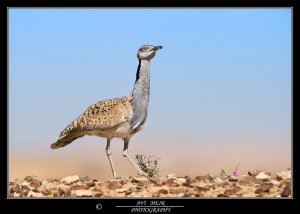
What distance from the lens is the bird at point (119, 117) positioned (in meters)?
11.2

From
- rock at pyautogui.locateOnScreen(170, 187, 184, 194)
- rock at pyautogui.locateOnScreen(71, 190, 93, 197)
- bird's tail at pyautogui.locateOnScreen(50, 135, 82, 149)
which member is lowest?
rock at pyautogui.locateOnScreen(71, 190, 93, 197)

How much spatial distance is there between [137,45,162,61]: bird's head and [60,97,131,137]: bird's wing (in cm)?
81

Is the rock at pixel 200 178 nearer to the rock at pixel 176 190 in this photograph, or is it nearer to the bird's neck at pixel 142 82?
the rock at pixel 176 190

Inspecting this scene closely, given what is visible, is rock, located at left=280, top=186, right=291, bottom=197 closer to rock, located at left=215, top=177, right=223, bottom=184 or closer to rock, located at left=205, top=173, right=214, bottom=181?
rock, located at left=215, top=177, right=223, bottom=184

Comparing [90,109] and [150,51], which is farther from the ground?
[150,51]

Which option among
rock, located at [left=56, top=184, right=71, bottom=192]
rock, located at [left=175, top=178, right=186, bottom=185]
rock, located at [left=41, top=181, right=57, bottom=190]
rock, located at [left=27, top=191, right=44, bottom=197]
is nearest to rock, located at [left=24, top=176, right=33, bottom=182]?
rock, located at [left=41, top=181, right=57, bottom=190]

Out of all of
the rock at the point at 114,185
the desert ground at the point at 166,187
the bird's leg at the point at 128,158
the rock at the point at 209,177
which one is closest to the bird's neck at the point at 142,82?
the bird's leg at the point at 128,158

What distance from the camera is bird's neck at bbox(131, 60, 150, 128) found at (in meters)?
11.3

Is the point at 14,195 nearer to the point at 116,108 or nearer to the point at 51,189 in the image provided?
the point at 51,189

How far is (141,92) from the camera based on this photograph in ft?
37.5

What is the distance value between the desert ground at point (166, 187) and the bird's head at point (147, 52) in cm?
184
